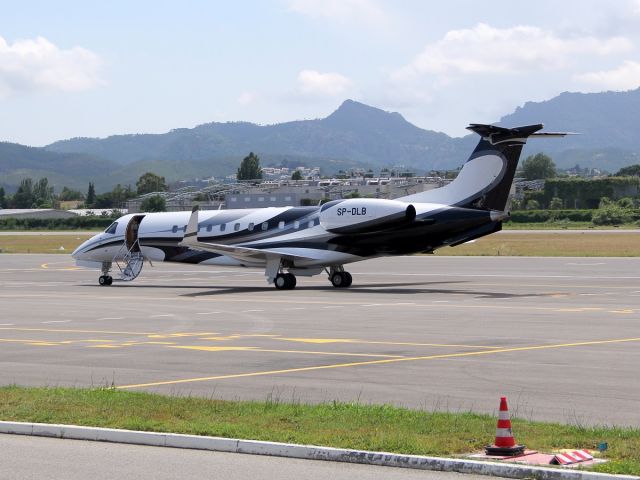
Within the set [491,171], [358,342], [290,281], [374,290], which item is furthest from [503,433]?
[290,281]

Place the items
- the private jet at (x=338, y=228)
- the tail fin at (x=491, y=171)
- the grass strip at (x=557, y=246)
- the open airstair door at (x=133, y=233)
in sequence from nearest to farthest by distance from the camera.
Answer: the tail fin at (x=491, y=171), the private jet at (x=338, y=228), the open airstair door at (x=133, y=233), the grass strip at (x=557, y=246)

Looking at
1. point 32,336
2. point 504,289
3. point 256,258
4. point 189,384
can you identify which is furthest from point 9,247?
point 189,384

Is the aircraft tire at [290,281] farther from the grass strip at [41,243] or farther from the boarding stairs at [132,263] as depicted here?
the grass strip at [41,243]

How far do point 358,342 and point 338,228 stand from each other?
1858cm

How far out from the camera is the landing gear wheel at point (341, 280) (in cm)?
4331

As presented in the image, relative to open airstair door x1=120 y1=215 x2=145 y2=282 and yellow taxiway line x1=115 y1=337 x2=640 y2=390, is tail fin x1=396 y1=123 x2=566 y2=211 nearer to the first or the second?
open airstair door x1=120 y1=215 x2=145 y2=282

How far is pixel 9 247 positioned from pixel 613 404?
89349mm

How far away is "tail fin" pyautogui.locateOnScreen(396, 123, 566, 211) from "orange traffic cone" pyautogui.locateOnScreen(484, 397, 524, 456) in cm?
2785

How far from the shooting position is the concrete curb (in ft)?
33.9

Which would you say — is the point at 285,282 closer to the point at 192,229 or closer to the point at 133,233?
the point at 192,229

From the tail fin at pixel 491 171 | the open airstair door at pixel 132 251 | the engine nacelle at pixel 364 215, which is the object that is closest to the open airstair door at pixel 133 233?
the open airstair door at pixel 132 251

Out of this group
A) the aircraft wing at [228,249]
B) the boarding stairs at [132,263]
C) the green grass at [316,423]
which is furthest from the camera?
the boarding stairs at [132,263]

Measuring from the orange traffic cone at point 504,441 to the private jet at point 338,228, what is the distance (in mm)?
27446

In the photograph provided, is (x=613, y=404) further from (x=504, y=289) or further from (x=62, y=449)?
(x=504, y=289)
